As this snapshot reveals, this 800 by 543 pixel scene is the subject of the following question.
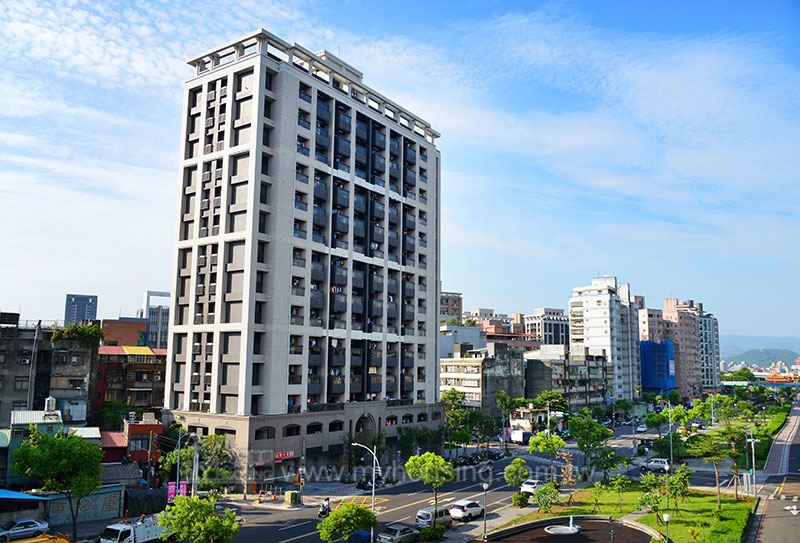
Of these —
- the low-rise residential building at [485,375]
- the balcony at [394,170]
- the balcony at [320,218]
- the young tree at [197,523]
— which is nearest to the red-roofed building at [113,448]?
the young tree at [197,523]

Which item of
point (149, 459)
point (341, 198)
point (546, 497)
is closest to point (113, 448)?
point (149, 459)

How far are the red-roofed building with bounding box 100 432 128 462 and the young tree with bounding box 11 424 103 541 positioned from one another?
13.5 metres

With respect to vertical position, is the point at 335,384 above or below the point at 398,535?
above

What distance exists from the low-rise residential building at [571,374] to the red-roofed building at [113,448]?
100222 millimetres

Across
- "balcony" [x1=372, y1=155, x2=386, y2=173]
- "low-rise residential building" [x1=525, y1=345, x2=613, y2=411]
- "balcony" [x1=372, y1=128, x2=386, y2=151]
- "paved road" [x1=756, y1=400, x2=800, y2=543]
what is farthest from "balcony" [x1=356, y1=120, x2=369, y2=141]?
"low-rise residential building" [x1=525, y1=345, x2=613, y2=411]

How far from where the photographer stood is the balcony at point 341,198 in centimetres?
8638

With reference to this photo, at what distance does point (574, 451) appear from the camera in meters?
105

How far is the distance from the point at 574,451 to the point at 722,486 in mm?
32319

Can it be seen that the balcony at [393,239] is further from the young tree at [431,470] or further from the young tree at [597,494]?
the young tree at [597,494]

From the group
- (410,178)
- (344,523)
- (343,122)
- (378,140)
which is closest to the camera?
(344,523)

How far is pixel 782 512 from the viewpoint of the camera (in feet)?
194

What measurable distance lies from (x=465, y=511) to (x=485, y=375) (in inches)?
2876

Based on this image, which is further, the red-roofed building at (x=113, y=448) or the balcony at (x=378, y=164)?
the balcony at (x=378, y=164)

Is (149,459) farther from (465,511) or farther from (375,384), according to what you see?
(465,511)
